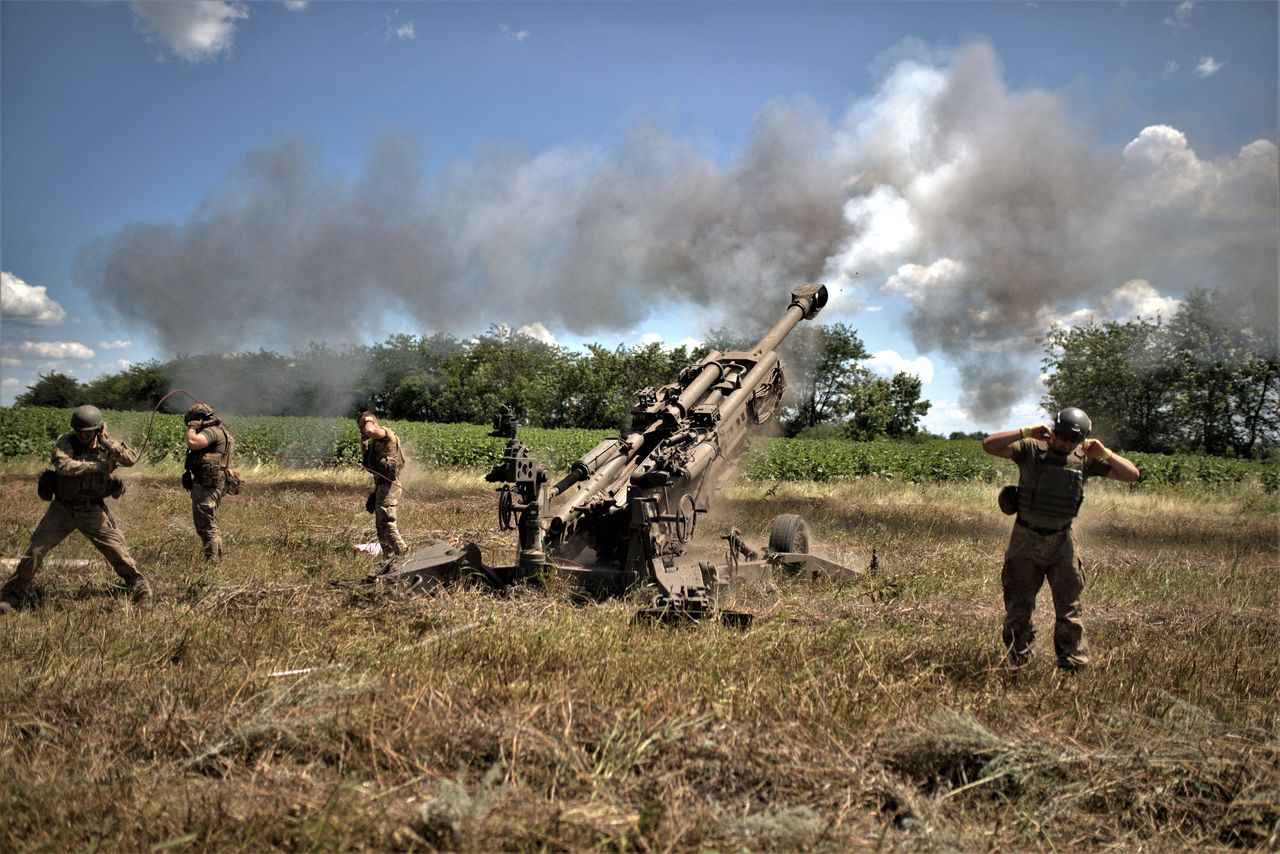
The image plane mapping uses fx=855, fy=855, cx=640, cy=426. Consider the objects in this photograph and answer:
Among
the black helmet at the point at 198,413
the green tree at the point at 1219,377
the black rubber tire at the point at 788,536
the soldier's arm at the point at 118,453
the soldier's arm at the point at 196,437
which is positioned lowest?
the black rubber tire at the point at 788,536

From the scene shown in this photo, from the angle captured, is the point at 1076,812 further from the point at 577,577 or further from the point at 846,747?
the point at 577,577

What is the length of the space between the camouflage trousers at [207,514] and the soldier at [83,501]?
1894 mm

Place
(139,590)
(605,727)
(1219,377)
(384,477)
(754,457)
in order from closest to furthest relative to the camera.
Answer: (605,727), (139,590), (384,477), (1219,377), (754,457)

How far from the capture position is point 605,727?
13.0ft

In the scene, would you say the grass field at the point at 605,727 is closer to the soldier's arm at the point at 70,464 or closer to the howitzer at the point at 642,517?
the howitzer at the point at 642,517

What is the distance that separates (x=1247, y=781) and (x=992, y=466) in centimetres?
1898

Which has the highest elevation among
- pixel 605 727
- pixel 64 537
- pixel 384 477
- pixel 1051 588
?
pixel 384 477

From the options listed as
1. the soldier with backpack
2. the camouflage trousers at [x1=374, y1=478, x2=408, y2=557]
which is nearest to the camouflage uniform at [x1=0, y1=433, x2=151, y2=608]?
the soldier with backpack

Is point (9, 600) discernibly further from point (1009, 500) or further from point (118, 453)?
point (1009, 500)

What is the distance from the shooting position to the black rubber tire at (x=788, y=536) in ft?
27.4

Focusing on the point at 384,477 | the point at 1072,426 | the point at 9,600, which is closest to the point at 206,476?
the point at 384,477

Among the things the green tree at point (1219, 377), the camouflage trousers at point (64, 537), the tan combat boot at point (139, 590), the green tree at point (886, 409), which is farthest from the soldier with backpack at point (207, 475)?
the green tree at point (886, 409)

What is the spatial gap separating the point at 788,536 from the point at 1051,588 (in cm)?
330

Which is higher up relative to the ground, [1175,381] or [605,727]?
[1175,381]
